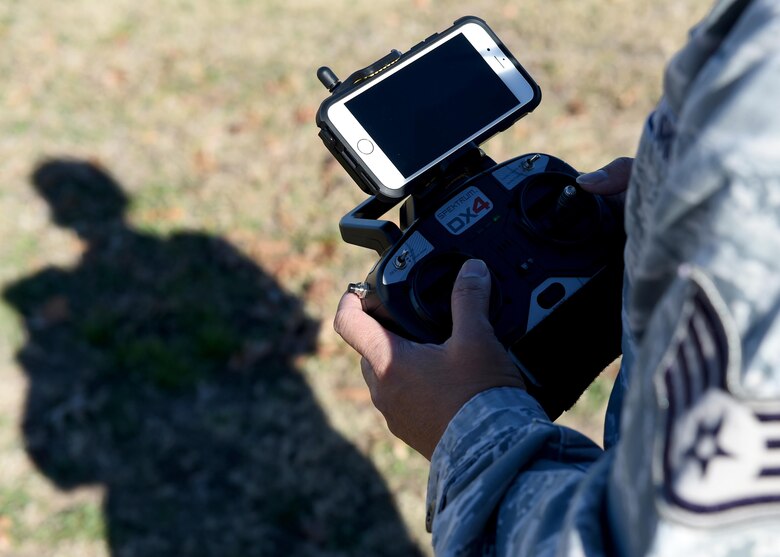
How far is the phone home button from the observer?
1587 millimetres

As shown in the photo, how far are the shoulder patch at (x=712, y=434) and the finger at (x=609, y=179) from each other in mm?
832

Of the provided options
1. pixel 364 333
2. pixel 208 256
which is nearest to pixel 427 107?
pixel 364 333

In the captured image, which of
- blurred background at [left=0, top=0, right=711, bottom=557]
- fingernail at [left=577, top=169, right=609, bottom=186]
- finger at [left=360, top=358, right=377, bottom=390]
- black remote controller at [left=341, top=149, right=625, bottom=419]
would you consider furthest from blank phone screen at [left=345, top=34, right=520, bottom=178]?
blurred background at [left=0, top=0, right=711, bottom=557]

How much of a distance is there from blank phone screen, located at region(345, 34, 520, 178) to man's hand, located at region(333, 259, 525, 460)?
325mm

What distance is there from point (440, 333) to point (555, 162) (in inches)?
16.2

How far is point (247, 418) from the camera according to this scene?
3125 mm

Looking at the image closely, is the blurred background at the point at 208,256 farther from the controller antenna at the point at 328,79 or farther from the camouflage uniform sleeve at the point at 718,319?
the camouflage uniform sleeve at the point at 718,319

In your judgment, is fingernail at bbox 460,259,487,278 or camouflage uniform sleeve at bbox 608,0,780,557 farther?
fingernail at bbox 460,259,487,278

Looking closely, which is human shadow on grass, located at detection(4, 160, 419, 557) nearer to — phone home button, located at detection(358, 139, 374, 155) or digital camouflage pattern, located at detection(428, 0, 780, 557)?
phone home button, located at detection(358, 139, 374, 155)

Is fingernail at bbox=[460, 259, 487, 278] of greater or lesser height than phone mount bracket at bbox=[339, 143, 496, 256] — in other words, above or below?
below

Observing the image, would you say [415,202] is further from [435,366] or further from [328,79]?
[435,366]

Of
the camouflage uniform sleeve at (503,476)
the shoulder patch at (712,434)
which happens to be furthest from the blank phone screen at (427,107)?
the shoulder patch at (712,434)

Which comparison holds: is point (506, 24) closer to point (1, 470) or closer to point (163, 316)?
point (163, 316)

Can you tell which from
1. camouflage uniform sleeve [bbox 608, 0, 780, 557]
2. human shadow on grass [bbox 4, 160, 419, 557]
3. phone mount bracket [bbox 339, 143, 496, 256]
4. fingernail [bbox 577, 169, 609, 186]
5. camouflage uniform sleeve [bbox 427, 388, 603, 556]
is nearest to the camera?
camouflage uniform sleeve [bbox 608, 0, 780, 557]
